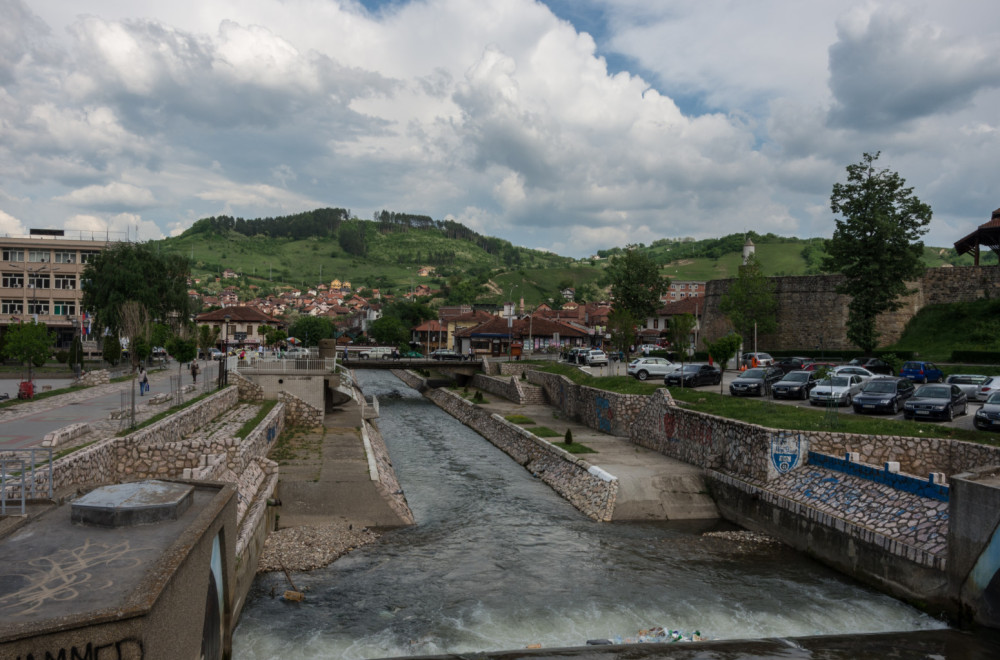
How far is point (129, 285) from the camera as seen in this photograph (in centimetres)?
5319

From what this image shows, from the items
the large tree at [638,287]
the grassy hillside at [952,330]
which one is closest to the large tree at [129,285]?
the large tree at [638,287]

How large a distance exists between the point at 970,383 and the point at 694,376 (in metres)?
12.5

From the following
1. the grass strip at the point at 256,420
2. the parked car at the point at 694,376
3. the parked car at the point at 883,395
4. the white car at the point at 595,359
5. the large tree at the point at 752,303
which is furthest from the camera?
the large tree at the point at 752,303

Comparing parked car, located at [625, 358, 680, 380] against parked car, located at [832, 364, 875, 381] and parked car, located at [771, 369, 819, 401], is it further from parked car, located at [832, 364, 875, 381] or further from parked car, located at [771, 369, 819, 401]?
parked car, located at [771, 369, 819, 401]

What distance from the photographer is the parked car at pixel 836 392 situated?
2725 centimetres

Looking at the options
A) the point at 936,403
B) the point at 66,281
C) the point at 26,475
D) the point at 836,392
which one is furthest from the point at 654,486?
the point at 66,281

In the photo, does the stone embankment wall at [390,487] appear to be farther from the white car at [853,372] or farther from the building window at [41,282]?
the building window at [41,282]

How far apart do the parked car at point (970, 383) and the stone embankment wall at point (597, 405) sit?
1358 cm

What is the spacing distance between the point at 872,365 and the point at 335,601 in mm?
35284

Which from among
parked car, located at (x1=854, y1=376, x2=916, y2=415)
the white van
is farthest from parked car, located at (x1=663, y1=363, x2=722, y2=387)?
the white van

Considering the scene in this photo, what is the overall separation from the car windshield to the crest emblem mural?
20.6 ft

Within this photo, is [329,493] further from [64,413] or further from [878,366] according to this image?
[878,366]

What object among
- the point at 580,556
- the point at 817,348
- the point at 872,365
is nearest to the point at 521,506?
the point at 580,556

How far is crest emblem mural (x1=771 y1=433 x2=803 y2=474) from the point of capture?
67.3 ft
